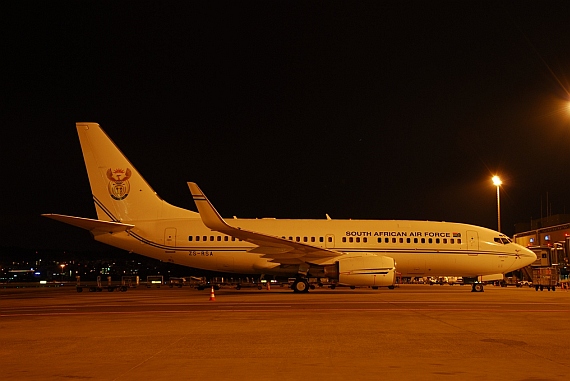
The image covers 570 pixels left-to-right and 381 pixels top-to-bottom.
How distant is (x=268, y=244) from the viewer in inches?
1008

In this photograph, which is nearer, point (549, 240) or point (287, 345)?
point (287, 345)

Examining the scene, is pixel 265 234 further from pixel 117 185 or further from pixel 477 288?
pixel 477 288

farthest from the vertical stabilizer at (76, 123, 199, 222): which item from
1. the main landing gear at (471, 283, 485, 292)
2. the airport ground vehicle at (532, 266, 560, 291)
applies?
the airport ground vehicle at (532, 266, 560, 291)

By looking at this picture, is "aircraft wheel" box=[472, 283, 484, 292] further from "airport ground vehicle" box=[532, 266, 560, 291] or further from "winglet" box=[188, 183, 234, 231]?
"winglet" box=[188, 183, 234, 231]

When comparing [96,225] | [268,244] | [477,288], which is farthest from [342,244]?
[96,225]

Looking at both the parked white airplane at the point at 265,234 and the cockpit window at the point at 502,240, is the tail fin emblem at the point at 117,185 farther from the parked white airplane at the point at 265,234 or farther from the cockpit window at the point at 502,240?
the cockpit window at the point at 502,240

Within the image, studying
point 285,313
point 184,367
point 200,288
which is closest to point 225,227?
point 285,313

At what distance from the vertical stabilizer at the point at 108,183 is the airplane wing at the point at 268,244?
5251 mm

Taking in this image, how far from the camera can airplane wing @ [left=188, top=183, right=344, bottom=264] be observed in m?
23.4

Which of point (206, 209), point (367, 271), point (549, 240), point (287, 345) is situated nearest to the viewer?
point (287, 345)

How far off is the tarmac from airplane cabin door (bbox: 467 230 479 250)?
12.8m

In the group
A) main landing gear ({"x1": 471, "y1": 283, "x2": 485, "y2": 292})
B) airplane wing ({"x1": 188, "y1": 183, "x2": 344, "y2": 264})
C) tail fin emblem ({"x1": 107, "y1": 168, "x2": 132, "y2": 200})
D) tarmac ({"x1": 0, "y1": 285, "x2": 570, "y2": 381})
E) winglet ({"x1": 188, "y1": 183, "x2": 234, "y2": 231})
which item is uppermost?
tail fin emblem ({"x1": 107, "y1": 168, "x2": 132, "y2": 200})

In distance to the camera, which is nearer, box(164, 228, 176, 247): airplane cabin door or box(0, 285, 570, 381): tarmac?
box(0, 285, 570, 381): tarmac

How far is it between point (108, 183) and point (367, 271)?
12850 mm
